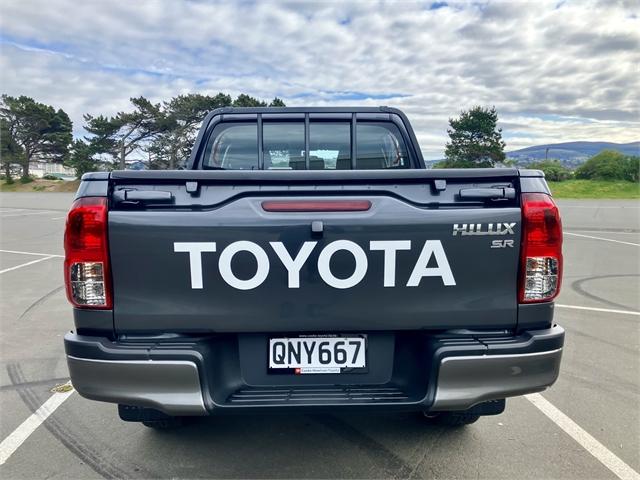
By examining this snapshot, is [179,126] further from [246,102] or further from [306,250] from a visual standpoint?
[306,250]

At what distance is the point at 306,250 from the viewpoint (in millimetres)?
2023

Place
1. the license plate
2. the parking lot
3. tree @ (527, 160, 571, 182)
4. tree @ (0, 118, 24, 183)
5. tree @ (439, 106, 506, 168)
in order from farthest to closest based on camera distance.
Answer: tree @ (0, 118, 24, 183) → tree @ (439, 106, 506, 168) → tree @ (527, 160, 571, 182) → the parking lot → the license plate

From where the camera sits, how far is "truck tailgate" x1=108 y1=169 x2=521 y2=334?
6.56 feet

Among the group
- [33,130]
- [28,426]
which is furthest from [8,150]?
[28,426]

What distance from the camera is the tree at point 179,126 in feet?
142

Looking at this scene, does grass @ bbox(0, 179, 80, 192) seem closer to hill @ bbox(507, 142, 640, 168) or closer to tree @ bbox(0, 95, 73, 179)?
tree @ bbox(0, 95, 73, 179)

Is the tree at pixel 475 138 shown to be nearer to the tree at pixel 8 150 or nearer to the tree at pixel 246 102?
the tree at pixel 246 102

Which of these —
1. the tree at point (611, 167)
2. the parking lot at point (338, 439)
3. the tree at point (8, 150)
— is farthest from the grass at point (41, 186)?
the parking lot at point (338, 439)

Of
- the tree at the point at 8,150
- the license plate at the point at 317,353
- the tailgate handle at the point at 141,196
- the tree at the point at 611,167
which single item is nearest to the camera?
the tailgate handle at the point at 141,196

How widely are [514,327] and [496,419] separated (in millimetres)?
1238

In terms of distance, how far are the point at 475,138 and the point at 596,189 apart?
41.1 ft

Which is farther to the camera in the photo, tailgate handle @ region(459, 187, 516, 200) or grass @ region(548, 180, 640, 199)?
grass @ region(548, 180, 640, 199)

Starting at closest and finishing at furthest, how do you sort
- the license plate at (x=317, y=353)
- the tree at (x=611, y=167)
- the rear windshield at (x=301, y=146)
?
the license plate at (x=317, y=353), the rear windshield at (x=301, y=146), the tree at (x=611, y=167)

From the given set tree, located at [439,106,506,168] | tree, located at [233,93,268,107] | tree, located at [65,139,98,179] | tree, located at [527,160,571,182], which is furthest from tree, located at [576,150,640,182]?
tree, located at [65,139,98,179]
